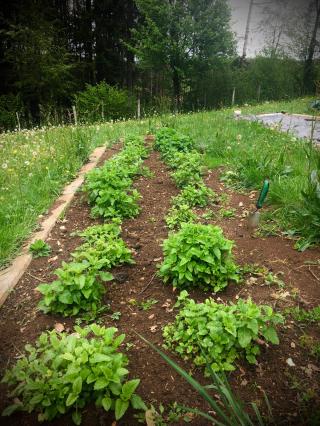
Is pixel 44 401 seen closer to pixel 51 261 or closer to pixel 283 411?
pixel 283 411

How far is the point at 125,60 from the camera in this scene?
74.9 feet

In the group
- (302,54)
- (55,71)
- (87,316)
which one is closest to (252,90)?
(302,54)

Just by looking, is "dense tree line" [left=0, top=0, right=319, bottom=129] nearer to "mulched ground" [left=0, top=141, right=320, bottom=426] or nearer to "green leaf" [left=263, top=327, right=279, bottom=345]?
"mulched ground" [left=0, top=141, right=320, bottom=426]

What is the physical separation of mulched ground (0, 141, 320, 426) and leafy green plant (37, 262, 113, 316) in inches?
3.9

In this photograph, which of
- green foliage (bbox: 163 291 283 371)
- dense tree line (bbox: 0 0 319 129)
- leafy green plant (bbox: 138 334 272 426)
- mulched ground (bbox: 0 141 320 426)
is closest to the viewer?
leafy green plant (bbox: 138 334 272 426)

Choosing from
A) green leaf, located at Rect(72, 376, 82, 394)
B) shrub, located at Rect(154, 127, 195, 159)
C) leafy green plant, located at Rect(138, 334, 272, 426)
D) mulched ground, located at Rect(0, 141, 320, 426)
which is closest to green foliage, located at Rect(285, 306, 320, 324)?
mulched ground, located at Rect(0, 141, 320, 426)

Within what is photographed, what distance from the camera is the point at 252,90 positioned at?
23.0 metres

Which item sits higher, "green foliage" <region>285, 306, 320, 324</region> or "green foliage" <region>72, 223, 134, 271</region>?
"green foliage" <region>72, 223, 134, 271</region>

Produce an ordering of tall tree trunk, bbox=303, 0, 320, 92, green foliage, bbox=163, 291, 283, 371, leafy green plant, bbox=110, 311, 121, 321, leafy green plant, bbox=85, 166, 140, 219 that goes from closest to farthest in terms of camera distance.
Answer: green foliage, bbox=163, 291, 283, 371 → leafy green plant, bbox=110, 311, 121, 321 → leafy green plant, bbox=85, 166, 140, 219 → tall tree trunk, bbox=303, 0, 320, 92

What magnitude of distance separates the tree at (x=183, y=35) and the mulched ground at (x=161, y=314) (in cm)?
1503

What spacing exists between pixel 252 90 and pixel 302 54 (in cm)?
377

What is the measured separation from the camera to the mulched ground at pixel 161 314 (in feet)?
6.30

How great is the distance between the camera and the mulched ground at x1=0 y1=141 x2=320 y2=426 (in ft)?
6.30

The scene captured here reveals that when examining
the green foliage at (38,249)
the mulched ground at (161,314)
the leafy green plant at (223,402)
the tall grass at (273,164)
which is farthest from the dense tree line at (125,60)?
the leafy green plant at (223,402)
